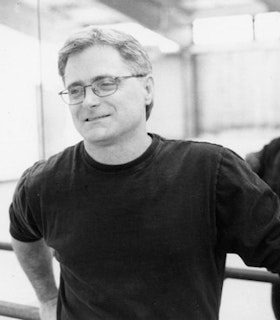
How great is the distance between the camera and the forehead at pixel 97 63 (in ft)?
2.89

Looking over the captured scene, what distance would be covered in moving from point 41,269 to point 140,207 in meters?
0.39

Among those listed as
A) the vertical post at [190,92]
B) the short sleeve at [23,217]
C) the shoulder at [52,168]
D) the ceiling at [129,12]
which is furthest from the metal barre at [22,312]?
the ceiling at [129,12]

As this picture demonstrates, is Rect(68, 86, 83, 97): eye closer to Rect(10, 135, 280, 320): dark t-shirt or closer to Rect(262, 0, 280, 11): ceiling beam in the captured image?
Rect(10, 135, 280, 320): dark t-shirt

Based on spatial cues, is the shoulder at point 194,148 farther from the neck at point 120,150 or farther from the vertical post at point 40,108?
the vertical post at point 40,108

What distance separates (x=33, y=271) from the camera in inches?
45.2

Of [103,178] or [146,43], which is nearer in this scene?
[103,178]

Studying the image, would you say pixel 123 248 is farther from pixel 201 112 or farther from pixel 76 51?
pixel 201 112

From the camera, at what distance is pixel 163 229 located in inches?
34.4

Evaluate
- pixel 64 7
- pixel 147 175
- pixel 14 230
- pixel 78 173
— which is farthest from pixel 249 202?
pixel 64 7

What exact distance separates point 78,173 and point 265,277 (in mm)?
544

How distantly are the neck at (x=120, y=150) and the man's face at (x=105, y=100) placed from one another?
0.04 feet

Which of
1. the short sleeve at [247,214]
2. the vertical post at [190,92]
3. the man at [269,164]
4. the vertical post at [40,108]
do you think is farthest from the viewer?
the vertical post at [40,108]

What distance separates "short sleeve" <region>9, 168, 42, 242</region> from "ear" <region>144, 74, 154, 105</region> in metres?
0.30

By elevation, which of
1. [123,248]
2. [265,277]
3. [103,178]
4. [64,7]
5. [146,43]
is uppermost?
[64,7]
